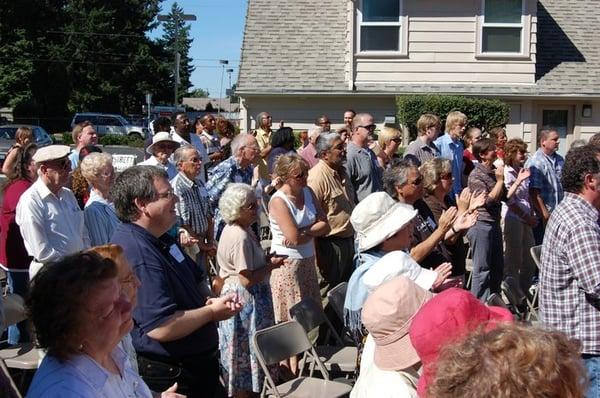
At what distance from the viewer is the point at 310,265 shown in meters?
6.14

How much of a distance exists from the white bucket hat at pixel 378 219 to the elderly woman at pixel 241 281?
0.97m

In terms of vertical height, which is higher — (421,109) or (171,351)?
(421,109)

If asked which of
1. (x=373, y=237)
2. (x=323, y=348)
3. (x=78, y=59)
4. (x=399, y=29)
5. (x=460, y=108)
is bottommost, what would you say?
(x=323, y=348)

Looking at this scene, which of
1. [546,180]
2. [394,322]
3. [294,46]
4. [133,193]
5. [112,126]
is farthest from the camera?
[112,126]

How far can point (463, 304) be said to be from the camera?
2.38 metres

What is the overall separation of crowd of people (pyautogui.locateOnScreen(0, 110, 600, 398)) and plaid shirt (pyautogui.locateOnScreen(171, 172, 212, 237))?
0.02 meters

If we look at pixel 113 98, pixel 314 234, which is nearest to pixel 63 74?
pixel 113 98

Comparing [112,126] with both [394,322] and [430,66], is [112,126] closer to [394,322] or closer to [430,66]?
[430,66]

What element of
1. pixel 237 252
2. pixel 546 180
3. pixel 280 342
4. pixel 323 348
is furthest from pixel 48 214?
pixel 546 180

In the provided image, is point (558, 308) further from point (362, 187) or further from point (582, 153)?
point (362, 187)

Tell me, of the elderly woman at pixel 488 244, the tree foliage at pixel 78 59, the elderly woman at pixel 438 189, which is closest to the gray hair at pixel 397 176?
the elderly woman at pixel 438 189

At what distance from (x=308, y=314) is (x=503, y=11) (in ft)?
45.4

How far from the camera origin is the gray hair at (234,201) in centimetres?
503

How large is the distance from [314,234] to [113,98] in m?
54.4
